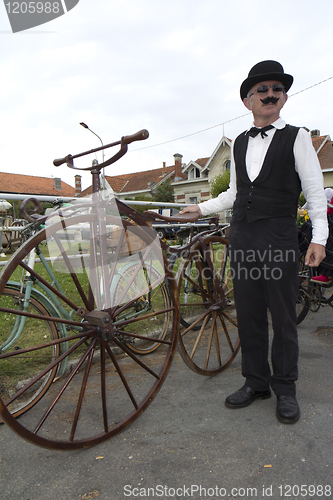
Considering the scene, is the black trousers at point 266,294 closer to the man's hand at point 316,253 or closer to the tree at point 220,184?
the man's hand at point 316,253

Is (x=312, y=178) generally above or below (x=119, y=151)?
below

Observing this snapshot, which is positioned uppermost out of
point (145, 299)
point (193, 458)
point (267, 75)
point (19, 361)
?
point (267, 75)

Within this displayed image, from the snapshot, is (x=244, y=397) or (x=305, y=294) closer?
(x=244, y=397)

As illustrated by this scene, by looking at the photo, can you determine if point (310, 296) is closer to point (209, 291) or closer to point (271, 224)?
point (209, 291)

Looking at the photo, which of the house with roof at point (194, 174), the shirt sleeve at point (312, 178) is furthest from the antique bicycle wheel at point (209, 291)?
the house with roof at point (194, 174)

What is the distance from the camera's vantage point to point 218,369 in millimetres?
2734

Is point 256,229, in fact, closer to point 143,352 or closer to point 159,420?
point 159,420

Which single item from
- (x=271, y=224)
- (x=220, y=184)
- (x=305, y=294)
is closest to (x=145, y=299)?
(x=271, y=224)

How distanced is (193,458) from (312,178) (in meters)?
1.71

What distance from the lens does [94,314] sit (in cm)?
193

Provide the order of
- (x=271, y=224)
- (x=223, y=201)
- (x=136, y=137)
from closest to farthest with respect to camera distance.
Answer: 1. (x=136, y=137)
2. (x=271, y=224)
3. (x=223, y=201)

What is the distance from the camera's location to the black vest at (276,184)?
84.4 inches

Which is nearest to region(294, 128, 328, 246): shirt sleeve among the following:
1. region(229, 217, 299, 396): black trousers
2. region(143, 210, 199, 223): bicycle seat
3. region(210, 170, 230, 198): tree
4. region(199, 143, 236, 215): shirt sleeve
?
region(229, 217, 299, 396): black trousers

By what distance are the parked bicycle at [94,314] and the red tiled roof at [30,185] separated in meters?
47.3
